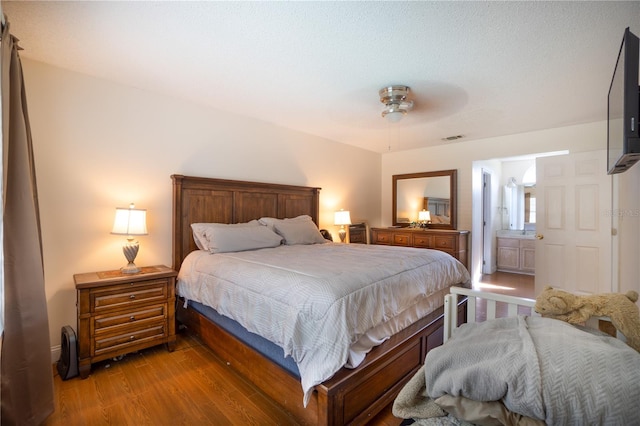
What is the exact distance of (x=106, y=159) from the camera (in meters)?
2.61

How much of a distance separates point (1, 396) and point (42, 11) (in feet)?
7.00

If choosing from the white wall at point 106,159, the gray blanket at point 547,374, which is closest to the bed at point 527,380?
the gray blanket at point 547,374

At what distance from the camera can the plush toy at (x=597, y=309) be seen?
3.53 feet

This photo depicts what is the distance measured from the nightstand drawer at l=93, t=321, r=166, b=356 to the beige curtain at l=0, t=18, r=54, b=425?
0.50 meters

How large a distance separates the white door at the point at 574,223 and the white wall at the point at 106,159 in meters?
3.71

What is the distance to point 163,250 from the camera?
2.94m

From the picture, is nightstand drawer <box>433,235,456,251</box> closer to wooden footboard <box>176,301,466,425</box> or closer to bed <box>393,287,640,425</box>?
wooden footboard <box>176,301,466,425</box>

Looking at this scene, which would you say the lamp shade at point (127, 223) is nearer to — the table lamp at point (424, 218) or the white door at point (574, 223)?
the table lamp at point (424, 218)

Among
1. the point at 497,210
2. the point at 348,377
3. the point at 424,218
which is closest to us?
the point at 348,377

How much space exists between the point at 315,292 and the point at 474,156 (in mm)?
4121

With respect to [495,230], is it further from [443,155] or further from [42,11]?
[42,11]

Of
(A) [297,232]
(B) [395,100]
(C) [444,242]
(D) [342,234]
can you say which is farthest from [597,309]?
(D) [342,234]

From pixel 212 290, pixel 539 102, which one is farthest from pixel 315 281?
pixel 539 102

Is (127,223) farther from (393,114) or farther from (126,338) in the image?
(393,114)
